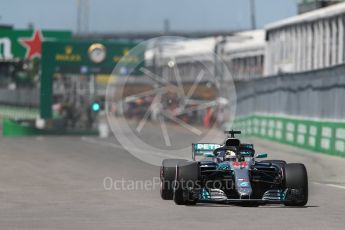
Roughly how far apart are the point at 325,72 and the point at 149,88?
691cm

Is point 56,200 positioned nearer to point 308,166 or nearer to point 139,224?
point 139,224

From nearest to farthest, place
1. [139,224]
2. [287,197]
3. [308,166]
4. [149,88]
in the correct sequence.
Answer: [139,224] < [287,197] < [308,166] < [149,88]

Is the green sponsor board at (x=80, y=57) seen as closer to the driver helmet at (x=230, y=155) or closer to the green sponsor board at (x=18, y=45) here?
the green sponsor board at (x=18, y=45)

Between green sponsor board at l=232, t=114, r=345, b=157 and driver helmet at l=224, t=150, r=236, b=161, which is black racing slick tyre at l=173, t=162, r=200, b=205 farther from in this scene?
green sponsor board at l=232, t=114, r=345, b=157

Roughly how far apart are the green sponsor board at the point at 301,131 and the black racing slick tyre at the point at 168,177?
13.3 meters

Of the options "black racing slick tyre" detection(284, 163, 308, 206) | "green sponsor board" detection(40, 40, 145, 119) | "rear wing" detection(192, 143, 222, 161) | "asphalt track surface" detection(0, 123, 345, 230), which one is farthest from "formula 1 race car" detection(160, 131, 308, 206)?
"green sponsor board" detection(40, 40, 145, 119)

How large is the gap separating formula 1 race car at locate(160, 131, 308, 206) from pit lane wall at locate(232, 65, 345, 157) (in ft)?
44.2

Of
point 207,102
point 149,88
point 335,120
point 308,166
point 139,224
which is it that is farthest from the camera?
point 207,102

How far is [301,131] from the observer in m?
35.2

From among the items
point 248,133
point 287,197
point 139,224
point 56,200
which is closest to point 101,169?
point 56,200

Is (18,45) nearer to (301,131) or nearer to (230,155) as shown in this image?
(301,131)

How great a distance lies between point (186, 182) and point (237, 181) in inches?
27.5

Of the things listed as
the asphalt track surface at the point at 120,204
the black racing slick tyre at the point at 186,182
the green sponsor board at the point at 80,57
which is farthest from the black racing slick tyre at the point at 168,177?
the green sponsor board at the point at 80,57

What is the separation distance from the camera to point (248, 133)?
48.7 m
